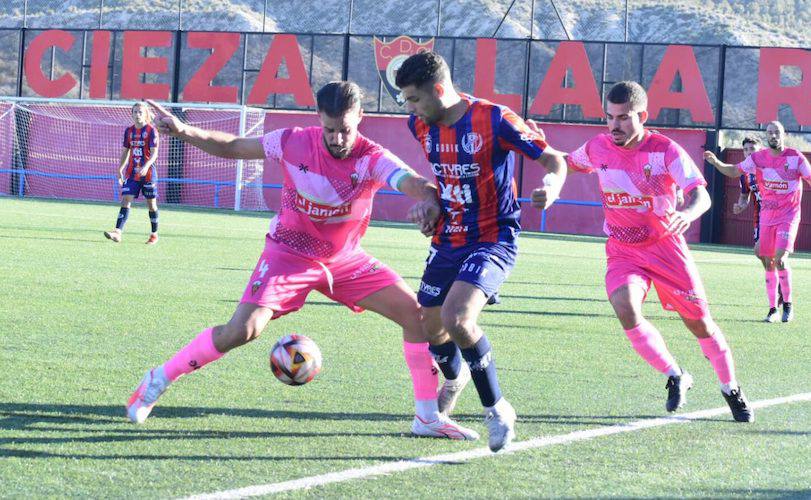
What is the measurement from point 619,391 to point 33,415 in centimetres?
361

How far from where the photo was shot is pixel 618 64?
1393 inches

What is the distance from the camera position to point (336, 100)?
5852 millimetres

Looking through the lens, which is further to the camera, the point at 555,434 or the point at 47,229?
the point at 47,229

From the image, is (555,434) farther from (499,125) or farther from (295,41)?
(295,41)

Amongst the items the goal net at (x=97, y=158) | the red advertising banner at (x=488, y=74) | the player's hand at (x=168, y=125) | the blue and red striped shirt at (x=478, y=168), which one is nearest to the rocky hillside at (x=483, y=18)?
the red advertising banner at (x=488, y=74)

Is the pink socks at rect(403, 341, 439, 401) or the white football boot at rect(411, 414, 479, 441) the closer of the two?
the white football boot at rect(411, 414, 479, 441)

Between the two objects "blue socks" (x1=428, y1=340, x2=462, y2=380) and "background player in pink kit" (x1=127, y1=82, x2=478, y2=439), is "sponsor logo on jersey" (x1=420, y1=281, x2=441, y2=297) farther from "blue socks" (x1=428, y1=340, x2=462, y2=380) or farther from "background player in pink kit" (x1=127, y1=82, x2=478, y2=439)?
"blue socks" (x1=428, y1=340, x2=462, y2=380)

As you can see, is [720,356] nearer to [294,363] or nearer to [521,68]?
[294,363]

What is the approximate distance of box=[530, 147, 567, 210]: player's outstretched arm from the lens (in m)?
5.50

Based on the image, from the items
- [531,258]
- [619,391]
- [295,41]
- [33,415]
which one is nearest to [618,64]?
[295,41]

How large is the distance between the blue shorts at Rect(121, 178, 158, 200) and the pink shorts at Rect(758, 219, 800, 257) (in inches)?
377

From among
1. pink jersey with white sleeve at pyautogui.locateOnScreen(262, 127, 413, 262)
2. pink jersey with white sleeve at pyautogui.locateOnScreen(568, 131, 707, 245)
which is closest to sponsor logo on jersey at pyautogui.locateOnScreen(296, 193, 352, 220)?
pink jersey with white sleeve at pyautogui.locateOnScreen(262, 127, 413, 262)

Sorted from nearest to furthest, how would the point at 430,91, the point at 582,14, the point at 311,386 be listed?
the point at 430,91
the point at 311,386
the point at 582,14

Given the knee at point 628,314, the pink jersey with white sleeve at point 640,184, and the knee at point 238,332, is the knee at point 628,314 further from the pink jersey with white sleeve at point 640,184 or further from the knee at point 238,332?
the knee at point 238,332
